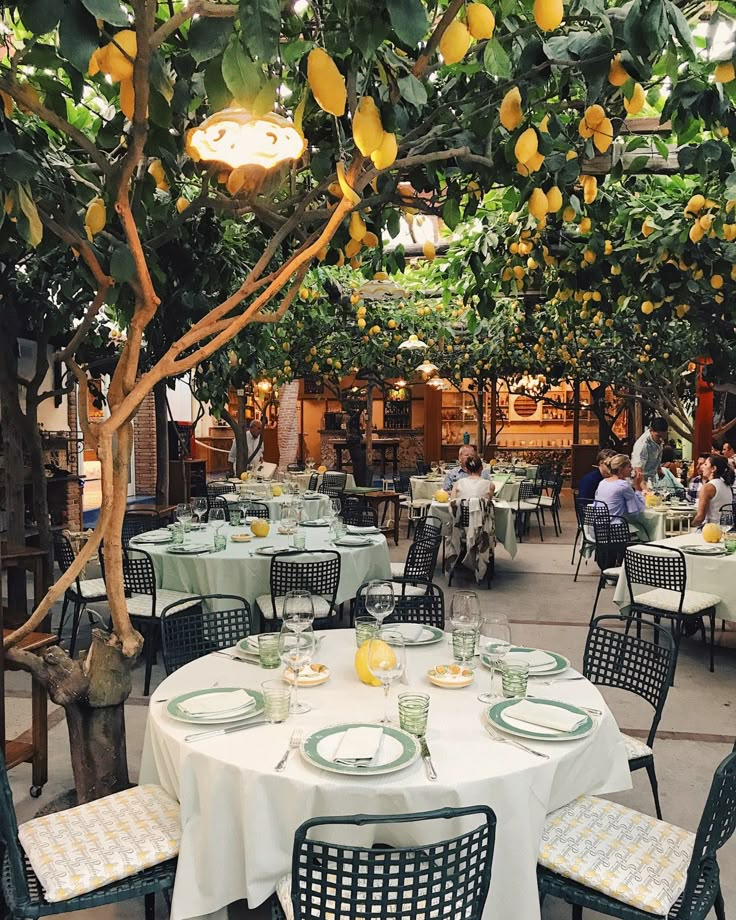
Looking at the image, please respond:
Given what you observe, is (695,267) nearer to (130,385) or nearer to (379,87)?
(379,87)

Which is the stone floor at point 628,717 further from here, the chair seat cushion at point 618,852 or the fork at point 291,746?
the fork at point 291,746

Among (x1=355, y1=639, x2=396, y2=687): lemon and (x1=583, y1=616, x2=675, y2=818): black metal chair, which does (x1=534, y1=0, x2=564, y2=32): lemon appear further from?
(x1=583, y1=616, x2=675, y2=818): black metal chair

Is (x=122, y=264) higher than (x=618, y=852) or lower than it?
higher

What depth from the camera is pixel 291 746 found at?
6.98 ft

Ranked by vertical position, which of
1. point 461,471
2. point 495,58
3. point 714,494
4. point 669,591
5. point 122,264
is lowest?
point 669,591

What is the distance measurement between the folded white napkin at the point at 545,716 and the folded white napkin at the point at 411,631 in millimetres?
736

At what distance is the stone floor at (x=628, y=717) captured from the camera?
10.4 feet

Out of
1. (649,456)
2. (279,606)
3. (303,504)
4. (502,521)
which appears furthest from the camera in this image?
(649,456)

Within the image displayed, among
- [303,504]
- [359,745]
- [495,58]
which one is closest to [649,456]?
[303,504]

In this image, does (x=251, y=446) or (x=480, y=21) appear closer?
(x=480, y=21)

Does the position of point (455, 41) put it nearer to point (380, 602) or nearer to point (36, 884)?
point (380, 602)

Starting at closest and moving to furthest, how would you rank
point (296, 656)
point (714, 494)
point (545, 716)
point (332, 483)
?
point (545, 716), point (296, 656), point (714, 494), point (332, 483)

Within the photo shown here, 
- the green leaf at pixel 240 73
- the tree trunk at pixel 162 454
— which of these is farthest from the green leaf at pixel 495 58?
the tree trunk at pixel 162 454

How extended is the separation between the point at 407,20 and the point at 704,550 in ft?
15.6
